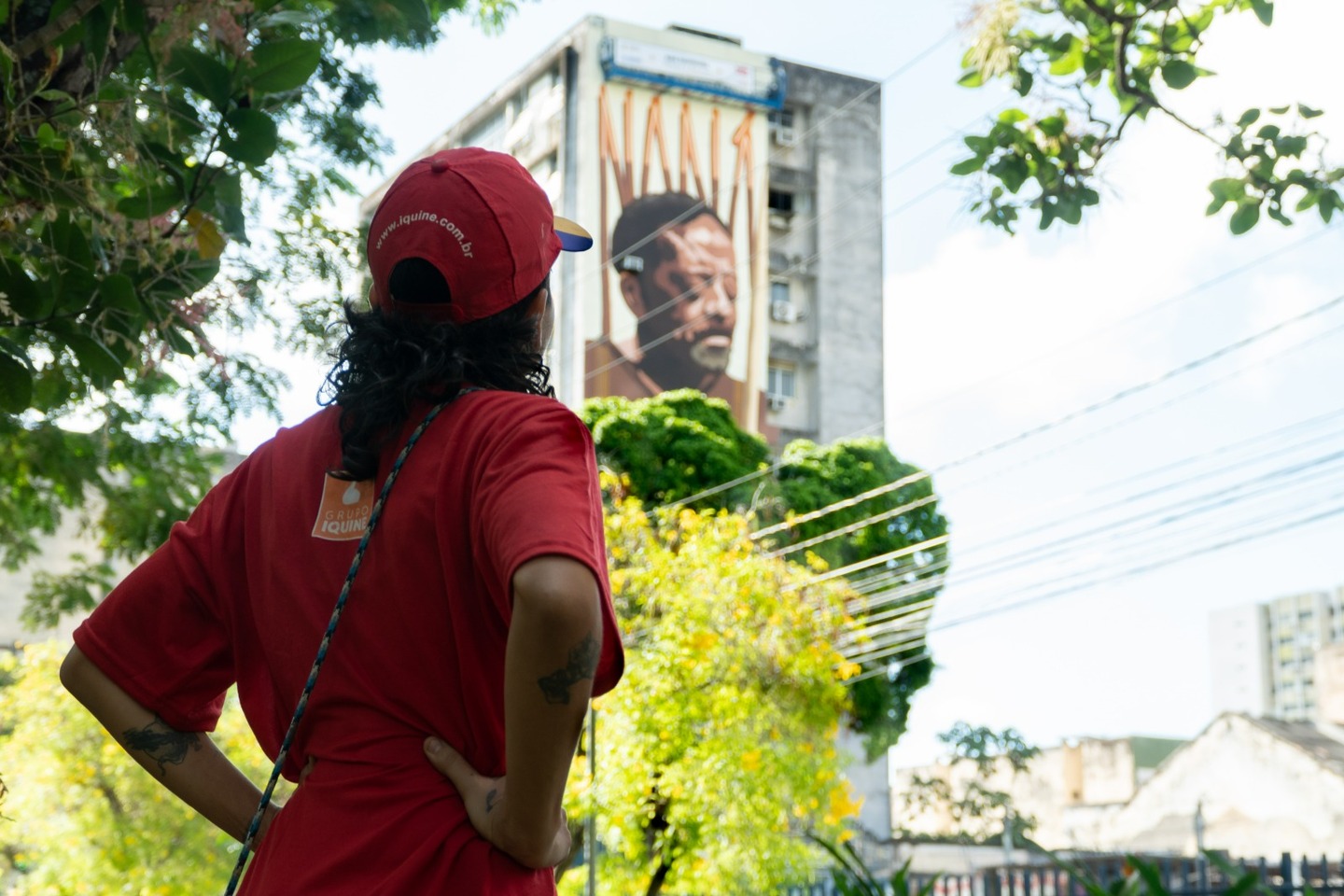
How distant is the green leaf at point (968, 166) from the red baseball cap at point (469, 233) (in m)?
3.18

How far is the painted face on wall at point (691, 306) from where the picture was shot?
33.4m

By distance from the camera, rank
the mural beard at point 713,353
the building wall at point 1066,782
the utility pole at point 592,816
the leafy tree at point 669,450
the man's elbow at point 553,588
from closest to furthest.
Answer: the man's elbow at point 553,588, the utility pole at point 592,816, the leafy tree at point 669,450, the mural beard at point 713,353, the building wall at point 1066,782

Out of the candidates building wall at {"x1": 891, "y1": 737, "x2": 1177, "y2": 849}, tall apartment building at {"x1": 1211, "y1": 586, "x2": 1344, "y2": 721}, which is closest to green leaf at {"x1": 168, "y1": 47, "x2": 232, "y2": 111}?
building wall at {"x1": 891, "y1": 737, "x2": 1177, "y2": 849}

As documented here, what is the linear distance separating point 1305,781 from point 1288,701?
82.6 metres

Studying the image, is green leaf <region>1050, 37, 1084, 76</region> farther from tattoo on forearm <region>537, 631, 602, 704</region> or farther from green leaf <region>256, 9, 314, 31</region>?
tattoo on forearm <region>537, 631, 602, 704</region>

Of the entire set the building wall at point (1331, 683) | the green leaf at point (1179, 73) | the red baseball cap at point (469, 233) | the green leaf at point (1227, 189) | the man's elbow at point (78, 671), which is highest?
→ the building wall at point (1331, 683)

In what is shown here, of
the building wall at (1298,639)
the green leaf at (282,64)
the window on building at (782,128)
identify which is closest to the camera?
the green leaf at (282,64)

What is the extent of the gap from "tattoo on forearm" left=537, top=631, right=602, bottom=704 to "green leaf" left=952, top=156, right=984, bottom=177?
11.8 feet

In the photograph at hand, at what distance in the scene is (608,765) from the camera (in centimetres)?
1405

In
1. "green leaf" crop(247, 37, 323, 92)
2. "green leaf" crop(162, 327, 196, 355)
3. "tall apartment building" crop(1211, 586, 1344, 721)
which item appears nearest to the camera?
"green leaf" crop(247, 37, 323, 92)

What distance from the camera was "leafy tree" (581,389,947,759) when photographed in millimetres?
25828

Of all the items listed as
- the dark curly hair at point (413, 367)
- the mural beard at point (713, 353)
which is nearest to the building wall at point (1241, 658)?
the mural beard at point (713, 353)

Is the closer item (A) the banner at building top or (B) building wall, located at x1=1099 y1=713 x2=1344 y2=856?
(A) the banner at building top

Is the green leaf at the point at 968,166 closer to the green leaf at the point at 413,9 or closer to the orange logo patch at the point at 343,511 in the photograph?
the green leaf at the point at 413,9
